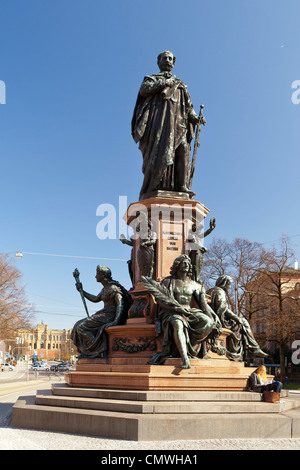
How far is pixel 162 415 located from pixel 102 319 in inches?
158

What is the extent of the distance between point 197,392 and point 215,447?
1694mm

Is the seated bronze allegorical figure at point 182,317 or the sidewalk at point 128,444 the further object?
the seated bronze allegorical figure at point 182,317

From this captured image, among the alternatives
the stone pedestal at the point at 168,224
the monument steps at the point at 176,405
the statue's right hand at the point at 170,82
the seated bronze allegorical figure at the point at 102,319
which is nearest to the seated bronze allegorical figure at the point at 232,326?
the stone pedestal at the point at 168,224

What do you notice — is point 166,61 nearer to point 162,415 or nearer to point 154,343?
point 154,343

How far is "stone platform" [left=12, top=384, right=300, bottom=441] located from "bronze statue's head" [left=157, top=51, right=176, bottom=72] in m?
8.59

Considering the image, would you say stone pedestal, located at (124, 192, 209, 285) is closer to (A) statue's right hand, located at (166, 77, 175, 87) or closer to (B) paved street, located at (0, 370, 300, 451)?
(A) statue's right hand, located at (166, 77, 175, 87)

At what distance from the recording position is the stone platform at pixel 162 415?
6.99 metres

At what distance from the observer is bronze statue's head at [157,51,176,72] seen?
42.3 ft

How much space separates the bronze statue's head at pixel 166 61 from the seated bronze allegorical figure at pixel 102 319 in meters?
5.71

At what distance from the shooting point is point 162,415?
724 centimetres

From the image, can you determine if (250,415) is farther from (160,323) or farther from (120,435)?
(160,323)

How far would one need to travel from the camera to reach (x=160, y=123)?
485 inches

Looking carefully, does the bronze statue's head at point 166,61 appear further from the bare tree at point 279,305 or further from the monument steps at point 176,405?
the bare tree at point 279,305
